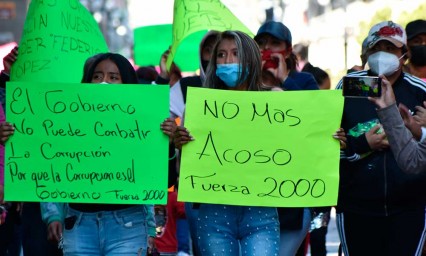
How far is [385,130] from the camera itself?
578 cm

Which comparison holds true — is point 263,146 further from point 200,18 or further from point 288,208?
point 200,18

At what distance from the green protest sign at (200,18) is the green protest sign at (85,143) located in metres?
2.08

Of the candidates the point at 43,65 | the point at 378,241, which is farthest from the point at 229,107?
the point at 43,65

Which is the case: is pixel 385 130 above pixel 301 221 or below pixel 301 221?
above

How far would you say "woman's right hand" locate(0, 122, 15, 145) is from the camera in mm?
6109

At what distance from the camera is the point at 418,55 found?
8.54m

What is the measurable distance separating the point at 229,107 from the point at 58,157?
2.99 ft

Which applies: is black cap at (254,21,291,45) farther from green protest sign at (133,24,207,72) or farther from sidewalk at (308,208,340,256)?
sidewalk at (308,208,340,256)

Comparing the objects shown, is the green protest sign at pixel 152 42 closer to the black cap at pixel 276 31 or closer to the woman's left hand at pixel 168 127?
the black cap at pixel 276 31

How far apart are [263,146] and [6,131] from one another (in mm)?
1302

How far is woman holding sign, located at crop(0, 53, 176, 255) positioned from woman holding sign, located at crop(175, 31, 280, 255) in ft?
1.03

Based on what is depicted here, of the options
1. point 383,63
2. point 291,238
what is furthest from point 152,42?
point 383,63

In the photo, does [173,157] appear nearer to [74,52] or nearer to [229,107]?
[229,107]

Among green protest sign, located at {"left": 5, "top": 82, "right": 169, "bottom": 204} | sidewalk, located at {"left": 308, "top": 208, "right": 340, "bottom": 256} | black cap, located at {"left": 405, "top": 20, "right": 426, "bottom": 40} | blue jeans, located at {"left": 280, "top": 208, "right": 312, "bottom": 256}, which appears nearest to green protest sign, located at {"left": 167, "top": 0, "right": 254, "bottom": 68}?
black cap, located at {"left": 405, "top": 20, "right": 426, "bottom": 40}
